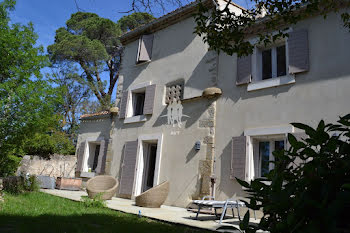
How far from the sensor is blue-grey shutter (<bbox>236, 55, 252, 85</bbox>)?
797cm

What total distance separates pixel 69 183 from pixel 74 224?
7.90m

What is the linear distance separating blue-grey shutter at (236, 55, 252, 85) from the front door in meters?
4.21

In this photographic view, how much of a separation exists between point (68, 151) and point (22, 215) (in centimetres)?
1134

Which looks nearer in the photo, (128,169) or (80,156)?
(128,169)

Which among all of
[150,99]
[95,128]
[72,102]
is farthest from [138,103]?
[72,102]

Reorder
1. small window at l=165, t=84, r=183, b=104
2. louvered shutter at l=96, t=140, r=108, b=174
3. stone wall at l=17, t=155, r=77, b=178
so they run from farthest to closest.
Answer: stone wall at l=17, t=155, r=77, b=178 → louvered shutter at l=96, t=140, r=108, b=174 → small window at l=165, t=84, r=183, b=104

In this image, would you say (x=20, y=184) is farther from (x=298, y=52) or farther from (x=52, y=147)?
(x=298, y=52)

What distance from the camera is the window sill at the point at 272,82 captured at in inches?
285

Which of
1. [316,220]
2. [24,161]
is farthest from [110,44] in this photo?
[316,220]

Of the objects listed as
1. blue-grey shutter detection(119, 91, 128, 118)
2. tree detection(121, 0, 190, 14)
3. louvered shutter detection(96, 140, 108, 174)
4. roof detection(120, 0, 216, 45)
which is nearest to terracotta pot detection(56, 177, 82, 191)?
louvered shutter detection(96, 140, 108, 174)

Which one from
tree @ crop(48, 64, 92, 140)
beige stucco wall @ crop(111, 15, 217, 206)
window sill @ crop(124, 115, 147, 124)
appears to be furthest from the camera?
tree @ crop(48, 64, 92, 140)

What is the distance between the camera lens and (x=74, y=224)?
4.61 meters

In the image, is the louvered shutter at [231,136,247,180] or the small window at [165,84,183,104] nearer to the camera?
the louvered shutter at [231,136,247,180]

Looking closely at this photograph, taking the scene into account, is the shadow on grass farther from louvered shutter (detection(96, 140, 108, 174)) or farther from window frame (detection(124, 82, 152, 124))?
louvered shutter (detection(96, 140, 108, 174))
